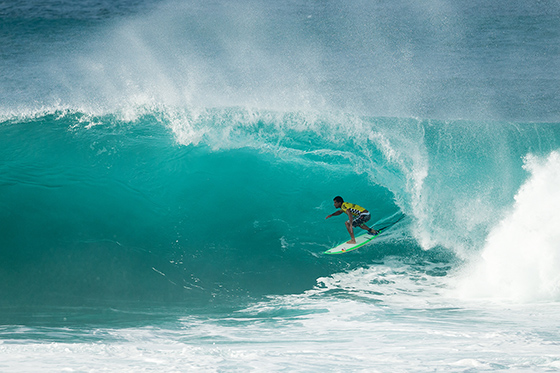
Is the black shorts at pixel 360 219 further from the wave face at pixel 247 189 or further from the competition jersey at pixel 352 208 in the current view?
the wave face at pixel 247 189

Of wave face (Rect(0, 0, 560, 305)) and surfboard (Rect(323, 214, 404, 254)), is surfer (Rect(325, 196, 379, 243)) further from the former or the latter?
wave face (Rect(0, 0, 560, 305))

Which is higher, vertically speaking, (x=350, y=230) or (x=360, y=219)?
(x=360, y=219)

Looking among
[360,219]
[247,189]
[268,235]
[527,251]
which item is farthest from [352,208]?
[527,251]

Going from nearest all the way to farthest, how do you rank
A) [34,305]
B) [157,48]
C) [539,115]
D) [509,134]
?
[34,305] → [509,134] → [539,115] → [157,48]

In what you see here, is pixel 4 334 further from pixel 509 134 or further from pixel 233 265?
pixel 509 134

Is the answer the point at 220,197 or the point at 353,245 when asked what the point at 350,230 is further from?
the point at 220,197

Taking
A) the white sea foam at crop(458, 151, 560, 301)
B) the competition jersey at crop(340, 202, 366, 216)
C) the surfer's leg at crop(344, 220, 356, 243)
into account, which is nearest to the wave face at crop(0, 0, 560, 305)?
the white sea foam at crop(458, 151, 560, 301)

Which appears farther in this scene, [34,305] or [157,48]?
[157,48]

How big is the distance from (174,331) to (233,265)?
2045 mm

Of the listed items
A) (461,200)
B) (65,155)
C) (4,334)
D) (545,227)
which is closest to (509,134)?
(461,200)

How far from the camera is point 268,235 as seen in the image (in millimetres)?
8164

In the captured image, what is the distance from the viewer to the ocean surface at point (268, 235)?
4.95 metres

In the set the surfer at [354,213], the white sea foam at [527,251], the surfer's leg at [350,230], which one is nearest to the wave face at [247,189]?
the white sea foam at [527,251]

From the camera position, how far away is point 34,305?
6668 millimetres
